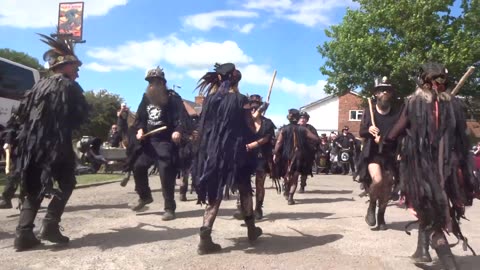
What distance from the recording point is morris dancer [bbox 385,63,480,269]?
4.36 m

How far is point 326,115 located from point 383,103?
49.4m

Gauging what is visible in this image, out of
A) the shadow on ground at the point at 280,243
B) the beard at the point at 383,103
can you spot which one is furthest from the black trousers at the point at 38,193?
the beard at the point at 383,103

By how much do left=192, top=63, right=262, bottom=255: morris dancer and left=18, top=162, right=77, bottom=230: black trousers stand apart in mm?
1360

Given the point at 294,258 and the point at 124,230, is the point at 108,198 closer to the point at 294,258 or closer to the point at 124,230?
the point at 124,230

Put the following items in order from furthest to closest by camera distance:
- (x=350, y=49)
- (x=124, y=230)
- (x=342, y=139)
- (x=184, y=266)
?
(x=350, y=49) → (x=342, y=139) → (x=124, y=230) → (x=184, y=266)

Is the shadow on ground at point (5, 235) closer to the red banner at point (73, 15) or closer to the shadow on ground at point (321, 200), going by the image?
the shadow on ground at point (321, 200)

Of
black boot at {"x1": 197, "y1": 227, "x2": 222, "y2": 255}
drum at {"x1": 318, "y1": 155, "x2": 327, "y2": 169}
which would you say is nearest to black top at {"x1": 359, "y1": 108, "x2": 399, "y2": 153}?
black boot at {"x1": 197, "y1": 227, "x2": 222, "y2": 255}

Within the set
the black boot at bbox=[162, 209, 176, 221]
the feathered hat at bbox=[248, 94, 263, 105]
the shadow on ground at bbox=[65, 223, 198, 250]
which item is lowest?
the shadow on ground at bbox=[65, 223, 198, 250]

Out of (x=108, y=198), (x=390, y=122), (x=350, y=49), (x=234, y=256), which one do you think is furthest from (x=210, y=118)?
(x=350, y=49)

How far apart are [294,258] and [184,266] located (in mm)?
1069

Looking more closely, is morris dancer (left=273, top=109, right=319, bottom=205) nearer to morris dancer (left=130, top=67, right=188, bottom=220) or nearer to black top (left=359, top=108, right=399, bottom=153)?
morris dancer (left=130, top=67, right=188, bottom=220)

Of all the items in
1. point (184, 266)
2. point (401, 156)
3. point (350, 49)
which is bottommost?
point (184, 266)

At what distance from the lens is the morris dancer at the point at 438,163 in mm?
4363

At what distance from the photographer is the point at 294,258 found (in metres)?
4.92
